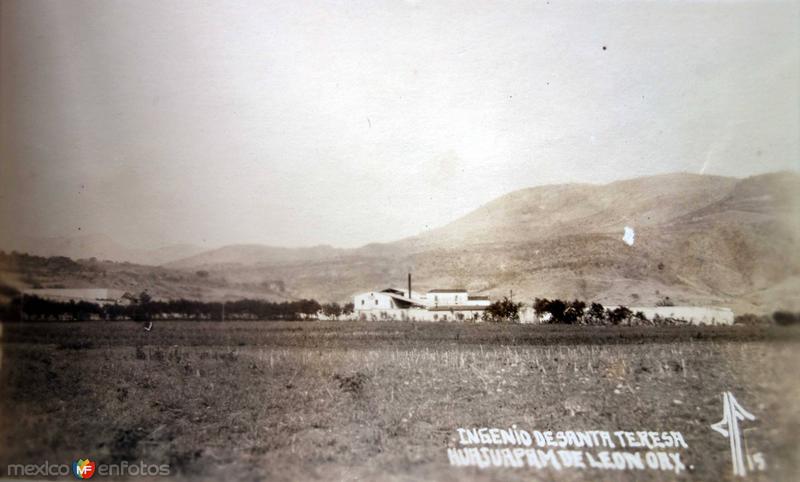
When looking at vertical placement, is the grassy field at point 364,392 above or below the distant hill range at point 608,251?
below

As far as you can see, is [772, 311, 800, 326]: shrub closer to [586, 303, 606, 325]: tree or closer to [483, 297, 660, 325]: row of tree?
[483, 297, 660, 325]: row of tree

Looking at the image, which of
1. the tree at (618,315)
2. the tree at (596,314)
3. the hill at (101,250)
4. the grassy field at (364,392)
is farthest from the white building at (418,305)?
the hill at (101,250)

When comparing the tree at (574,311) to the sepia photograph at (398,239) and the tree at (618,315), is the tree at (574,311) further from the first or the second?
the tree at (618,315)

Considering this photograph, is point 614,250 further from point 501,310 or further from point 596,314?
point 501,310

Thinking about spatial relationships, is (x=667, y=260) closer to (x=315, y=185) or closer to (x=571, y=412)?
(x=571, y=412)

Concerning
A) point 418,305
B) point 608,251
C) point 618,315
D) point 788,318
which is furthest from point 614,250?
point 418,305
